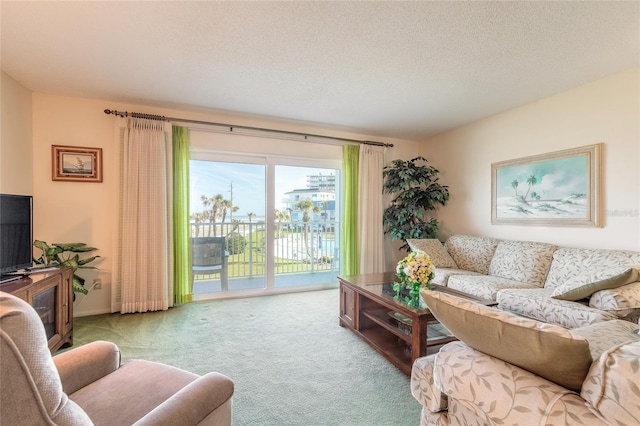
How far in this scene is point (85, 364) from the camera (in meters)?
1.13

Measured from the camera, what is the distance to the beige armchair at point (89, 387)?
0.53 m

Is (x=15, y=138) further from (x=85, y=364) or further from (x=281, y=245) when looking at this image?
(x=281, y=245)

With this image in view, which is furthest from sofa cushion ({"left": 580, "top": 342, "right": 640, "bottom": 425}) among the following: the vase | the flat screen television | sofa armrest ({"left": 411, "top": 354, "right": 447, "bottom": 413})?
the flat screen television

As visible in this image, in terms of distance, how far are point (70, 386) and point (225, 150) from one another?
2925mm

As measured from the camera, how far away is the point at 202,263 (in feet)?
11.8

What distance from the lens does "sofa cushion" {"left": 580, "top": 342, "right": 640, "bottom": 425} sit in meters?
0.65

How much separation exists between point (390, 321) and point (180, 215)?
2.59 metres

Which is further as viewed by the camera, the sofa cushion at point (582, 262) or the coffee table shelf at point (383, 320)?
the sofa cushion at point (582, 262)

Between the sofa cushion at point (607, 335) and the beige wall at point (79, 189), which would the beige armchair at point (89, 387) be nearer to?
the sofa cushion at point (607, 335)

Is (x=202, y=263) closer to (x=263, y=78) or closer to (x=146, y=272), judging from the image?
(x=146, y=272)

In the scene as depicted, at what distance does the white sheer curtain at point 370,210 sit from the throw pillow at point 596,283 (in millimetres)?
2255

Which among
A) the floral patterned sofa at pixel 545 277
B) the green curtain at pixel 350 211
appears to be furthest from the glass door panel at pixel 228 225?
the floral patterned sofa at pixel 545 277

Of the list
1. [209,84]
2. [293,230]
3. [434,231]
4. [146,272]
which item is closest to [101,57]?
[209,84]

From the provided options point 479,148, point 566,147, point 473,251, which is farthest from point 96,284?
point 566,147
